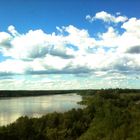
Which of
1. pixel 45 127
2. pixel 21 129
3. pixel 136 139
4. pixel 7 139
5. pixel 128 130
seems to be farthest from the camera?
pixel 45 127

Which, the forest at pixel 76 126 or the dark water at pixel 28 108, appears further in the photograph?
the dark water at pixel 28 108

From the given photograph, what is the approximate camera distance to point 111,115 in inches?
1107

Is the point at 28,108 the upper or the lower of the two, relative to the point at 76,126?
upper

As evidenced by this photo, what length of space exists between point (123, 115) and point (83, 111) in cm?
1049

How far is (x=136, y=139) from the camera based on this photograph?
1902cm

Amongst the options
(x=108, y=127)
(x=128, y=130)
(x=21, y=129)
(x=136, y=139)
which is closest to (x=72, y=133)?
(x=21, y=129)

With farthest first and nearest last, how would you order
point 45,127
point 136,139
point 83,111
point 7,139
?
point 83,111
point 45,127
point 7,139
point 136,139

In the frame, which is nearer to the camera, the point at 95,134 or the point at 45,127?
the point at 95,134

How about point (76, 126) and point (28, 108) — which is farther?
point (28, 108)

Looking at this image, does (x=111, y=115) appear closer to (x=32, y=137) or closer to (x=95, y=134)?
(x=95, y=134)

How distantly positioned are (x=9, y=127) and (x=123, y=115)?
959 cm

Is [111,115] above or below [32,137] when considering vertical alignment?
above

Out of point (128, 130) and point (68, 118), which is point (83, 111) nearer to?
point (68, 118)

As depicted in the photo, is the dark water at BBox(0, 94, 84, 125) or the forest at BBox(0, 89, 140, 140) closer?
the forest at BBox(0, 89, 140, 140)
